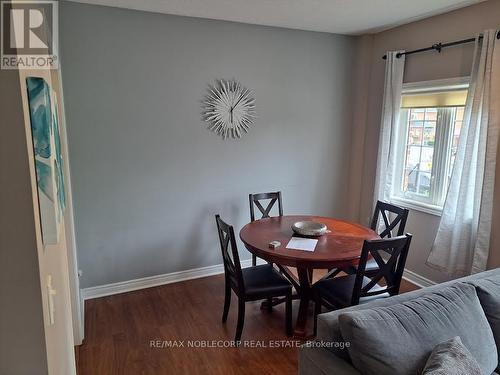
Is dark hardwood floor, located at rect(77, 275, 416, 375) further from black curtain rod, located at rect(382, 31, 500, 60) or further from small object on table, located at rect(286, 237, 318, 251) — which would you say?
black curtain rod, located at rect(382, 31, 500, 60)

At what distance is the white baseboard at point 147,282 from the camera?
10.9 ft

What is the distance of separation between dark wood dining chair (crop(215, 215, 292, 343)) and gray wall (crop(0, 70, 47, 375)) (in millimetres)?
1588

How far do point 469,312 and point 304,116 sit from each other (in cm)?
277

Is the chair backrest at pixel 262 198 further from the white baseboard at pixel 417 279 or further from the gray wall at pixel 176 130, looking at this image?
the white baseboard at pixel 417 279

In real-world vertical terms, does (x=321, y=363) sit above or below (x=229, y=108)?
below

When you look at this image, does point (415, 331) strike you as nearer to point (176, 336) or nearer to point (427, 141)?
point (176, 336)

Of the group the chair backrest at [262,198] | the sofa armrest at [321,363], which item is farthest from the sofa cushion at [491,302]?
the chair backrest at [262,198]

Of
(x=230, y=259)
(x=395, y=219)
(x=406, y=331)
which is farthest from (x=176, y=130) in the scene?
(x=406, y=331)

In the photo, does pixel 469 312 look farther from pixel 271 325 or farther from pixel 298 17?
pixel 298 17

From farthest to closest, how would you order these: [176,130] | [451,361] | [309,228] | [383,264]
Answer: [176,130] < [309,228] < [383,264] < [451,361]

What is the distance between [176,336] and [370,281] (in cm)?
149

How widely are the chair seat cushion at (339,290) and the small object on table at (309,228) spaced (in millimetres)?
373

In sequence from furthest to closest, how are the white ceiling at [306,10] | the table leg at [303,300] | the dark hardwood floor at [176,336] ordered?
the white ceiling at [306,10] < the table leg at [303,300] < the dark hardwood floor at [176,336]

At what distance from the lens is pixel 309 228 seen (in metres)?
2.96
